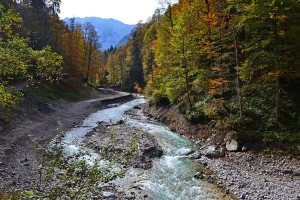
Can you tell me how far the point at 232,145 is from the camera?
25.4 meters

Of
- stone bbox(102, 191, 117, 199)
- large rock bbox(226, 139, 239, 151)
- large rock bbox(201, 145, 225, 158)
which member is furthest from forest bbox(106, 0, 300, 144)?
stone bbox(102, 191, 117, 199)

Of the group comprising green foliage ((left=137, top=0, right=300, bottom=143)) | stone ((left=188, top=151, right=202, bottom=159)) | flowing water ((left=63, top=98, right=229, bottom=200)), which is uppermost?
green foliage ((left=137, top=0, right=300, bottom=143))

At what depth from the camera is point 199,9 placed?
129ft

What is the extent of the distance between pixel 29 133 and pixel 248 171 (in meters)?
17.7

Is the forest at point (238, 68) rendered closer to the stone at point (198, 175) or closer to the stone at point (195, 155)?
the stone at point (195, 155)

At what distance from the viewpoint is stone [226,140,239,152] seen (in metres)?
25.1

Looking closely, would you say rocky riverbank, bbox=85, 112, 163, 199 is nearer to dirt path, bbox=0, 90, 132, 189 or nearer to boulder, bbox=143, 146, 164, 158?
boulder, bbox=143, 146, 164, 158

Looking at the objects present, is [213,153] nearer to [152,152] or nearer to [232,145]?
[232,145]

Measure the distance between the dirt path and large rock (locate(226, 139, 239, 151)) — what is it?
12385 millimetres

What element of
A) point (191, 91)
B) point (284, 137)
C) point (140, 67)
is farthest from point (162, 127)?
Result: point (140, 67)

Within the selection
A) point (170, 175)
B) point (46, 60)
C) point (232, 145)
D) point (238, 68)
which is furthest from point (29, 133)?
point (46, 60)

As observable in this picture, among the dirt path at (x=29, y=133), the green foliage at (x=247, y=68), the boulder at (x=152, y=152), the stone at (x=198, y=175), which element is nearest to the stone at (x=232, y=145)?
the green foliage at (x=247, y=68)

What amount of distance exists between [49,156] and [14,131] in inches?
934

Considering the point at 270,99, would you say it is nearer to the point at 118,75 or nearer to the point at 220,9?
the point at 220,9
